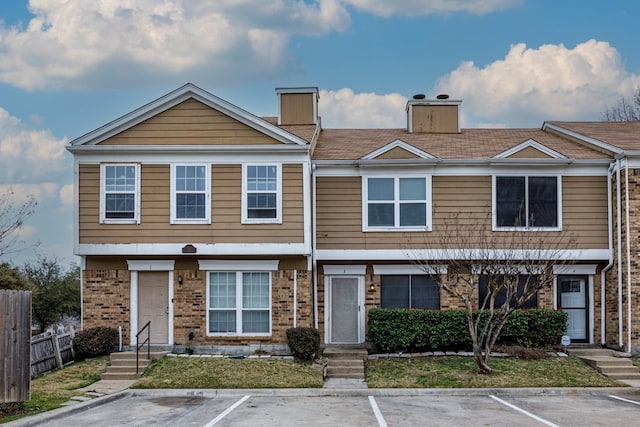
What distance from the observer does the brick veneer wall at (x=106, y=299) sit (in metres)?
19.3

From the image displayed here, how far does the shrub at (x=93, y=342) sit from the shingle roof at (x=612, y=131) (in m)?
14.3

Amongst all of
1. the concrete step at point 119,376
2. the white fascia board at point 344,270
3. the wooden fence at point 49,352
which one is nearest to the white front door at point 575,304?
the white fascia board at point 344,270

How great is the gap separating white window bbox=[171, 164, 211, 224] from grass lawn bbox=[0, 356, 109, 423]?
13.4 ft

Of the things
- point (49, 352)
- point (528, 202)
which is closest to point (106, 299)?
point (49, 352)

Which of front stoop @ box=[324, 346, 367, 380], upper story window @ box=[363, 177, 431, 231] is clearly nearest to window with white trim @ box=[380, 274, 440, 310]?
upper story window @ box=[363, 177, 431, 231]

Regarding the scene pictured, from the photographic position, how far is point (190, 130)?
19.2 metres

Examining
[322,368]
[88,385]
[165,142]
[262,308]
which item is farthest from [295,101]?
[88,385]

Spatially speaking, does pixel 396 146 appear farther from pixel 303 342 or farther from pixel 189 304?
pixel 189 304

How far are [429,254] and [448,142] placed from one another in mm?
4172

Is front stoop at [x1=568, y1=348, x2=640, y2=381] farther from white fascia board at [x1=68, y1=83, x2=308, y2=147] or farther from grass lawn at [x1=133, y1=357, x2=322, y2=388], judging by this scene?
white fascia board at [x1=68, y1=83, x2=308, y2=147]

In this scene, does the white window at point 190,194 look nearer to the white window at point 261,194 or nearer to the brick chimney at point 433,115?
the white window at point 261,194

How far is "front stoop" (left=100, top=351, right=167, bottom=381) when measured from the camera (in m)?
16.8

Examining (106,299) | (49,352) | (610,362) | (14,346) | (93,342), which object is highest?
(106,299)

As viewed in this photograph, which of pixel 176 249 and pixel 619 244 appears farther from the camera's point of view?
pixel 619 244
